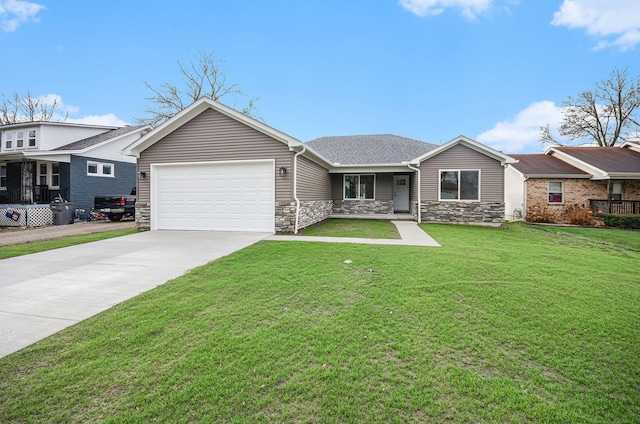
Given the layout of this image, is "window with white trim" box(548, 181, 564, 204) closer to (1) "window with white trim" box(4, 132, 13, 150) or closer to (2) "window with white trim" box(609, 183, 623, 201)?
(2) "window with white trim" box(609, 183, 623, 201)

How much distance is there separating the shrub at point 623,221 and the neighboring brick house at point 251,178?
5520 mm

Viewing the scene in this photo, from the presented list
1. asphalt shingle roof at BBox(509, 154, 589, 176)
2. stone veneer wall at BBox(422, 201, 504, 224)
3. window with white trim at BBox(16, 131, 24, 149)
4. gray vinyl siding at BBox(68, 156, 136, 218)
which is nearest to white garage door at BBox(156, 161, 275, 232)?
stone veneer wall at BBox(422, 201, 504, 224)

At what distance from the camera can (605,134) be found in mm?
27500

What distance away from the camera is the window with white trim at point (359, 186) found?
56.8 feet

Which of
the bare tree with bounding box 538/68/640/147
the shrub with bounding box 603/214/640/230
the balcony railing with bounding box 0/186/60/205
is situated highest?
the bare tree with bounding box 538/68/640/147

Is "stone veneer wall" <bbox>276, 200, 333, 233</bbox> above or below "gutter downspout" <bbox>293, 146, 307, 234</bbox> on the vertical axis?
below

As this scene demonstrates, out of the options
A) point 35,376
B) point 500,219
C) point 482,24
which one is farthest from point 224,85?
point 35,376

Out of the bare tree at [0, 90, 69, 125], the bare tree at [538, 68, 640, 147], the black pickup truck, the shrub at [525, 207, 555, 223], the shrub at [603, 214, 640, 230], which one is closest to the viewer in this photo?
the shrub at [603, 214, 640, 230]

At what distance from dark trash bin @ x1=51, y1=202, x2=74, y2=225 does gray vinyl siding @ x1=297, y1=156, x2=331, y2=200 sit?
40.5ft

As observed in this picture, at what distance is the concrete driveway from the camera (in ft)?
12.0

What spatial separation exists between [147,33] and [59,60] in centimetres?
895

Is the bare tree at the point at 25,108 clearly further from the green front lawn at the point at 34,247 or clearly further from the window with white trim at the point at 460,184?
the window with white trim at the point at 460,184

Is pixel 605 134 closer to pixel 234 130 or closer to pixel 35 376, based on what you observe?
pixel 234 130

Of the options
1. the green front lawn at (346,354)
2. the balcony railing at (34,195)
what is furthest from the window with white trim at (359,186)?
the balcony railing at (34,195)
